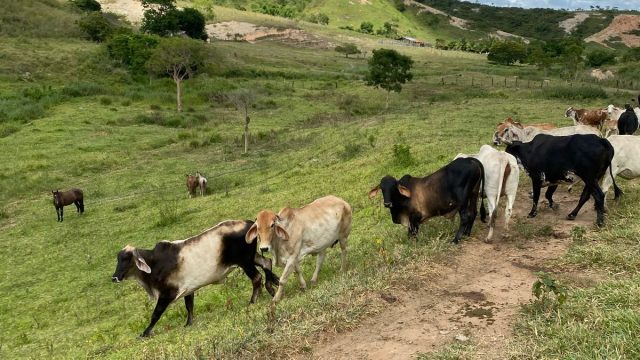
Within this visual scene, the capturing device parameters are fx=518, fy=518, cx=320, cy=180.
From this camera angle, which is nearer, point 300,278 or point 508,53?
point 300,278

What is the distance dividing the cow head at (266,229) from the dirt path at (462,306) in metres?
2.10

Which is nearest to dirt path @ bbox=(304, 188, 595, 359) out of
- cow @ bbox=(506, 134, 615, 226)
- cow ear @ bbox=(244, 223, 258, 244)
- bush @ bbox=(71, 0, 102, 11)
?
cow @ bbox=(506, 134, 615, 226)

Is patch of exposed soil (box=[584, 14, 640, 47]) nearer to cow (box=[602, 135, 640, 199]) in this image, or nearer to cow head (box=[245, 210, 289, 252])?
cow (box=[602, 135, 640, 199])

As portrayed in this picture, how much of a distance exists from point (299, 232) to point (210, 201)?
1163cm

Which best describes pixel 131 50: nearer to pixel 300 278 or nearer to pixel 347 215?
pixel 347 215

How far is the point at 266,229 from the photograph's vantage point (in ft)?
27.3

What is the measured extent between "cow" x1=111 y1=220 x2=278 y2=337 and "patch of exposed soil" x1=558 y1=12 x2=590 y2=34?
18576 centimetres

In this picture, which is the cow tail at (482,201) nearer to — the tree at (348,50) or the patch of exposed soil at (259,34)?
the tree at (348,50)

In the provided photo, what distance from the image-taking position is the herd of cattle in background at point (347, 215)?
8781mm

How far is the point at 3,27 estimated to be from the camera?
2472 inches

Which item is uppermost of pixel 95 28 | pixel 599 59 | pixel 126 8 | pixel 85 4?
pixel 126 8

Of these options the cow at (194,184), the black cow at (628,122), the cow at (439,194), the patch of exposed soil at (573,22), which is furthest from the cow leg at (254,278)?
the patch of exposed soil at (573,22)

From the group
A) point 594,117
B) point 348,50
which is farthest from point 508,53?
point 594,117

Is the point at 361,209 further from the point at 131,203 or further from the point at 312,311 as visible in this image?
the point at 131,203
